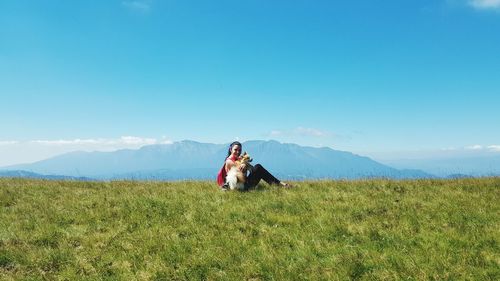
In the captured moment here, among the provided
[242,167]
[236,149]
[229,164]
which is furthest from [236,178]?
[236,149]

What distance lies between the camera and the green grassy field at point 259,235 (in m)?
7.99

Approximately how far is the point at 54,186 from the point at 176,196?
7.28 metres

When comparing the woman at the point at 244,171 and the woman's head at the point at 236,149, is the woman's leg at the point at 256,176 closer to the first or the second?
the woman at the point at 244,171

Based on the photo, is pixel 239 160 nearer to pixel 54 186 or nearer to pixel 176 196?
pixel 176 196

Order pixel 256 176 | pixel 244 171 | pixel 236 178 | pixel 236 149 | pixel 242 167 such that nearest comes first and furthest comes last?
pixel 236 178 < pixel 242 167 < pixel 244 171 < pixel 236 149 < pixel 256 176

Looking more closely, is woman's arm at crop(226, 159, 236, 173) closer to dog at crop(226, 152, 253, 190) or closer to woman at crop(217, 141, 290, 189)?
woman at crop(217, 141, 290, 189)

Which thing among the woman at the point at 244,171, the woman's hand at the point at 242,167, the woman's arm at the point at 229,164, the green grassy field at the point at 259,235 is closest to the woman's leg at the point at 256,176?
the woman at the point at 244,171

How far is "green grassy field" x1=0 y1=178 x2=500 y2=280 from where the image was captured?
7988 millimetres

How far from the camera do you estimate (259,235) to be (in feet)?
33.3

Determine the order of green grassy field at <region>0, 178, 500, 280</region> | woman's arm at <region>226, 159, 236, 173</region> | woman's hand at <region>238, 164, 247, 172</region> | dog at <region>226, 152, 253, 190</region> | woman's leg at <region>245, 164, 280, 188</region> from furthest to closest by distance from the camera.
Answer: woman's leg at <region>245, 164, 280, 188</region>
woman's arm at <region>226, 159, 236, 173</region>
woman's hand at <region>238, 164, 247, 172</region>
dog at <region>226, 152, 253, 190</region>
green grassy field at <region>0, 178, 500, 280</region>

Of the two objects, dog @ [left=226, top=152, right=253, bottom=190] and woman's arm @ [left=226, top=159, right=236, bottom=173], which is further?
woman's arm @ [left=226, top=159, right=236, bottom=173]

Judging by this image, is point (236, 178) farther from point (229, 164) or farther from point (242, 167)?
point (229, 164)

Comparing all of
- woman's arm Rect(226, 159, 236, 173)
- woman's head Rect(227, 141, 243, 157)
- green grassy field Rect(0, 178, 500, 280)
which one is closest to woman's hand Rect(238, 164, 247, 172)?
woman's arm Rect(226, 159, 236, 173)

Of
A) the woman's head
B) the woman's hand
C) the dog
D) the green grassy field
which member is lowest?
the green grassy field
